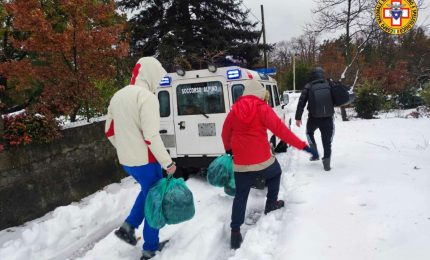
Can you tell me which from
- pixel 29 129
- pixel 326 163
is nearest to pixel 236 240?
pixel 326 163

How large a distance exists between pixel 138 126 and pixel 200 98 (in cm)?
313

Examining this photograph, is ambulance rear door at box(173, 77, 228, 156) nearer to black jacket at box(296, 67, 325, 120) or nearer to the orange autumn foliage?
black jacket at box(296, 67, 325, 120)

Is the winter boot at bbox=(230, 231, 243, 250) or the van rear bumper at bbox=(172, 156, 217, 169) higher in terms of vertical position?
the van rear bumper at bbox=(172, 156, 217, 169)

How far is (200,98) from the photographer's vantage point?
256 inches

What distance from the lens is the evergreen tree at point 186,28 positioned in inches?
615

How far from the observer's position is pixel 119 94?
3531mm

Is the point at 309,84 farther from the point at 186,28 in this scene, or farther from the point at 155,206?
the point at 186,28

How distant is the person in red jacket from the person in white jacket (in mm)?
799

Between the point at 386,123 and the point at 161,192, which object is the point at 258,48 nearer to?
the point at 386,123

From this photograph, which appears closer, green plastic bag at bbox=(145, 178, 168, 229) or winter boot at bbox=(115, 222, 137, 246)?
green plastic bag at bbox=(145, 178, 168, 229)

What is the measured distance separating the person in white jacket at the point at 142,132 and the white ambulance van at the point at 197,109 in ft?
8.71

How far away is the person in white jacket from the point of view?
3.35 meters

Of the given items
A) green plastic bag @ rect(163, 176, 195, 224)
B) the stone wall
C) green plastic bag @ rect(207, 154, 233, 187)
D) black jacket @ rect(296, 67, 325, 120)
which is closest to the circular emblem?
black jacket @ rect(296, 67, 325, 120)

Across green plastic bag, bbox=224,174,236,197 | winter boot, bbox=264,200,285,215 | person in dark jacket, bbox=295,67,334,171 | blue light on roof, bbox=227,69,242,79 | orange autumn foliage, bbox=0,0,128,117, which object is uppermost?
orange autumn foliage, bbox=0,0,128,117
